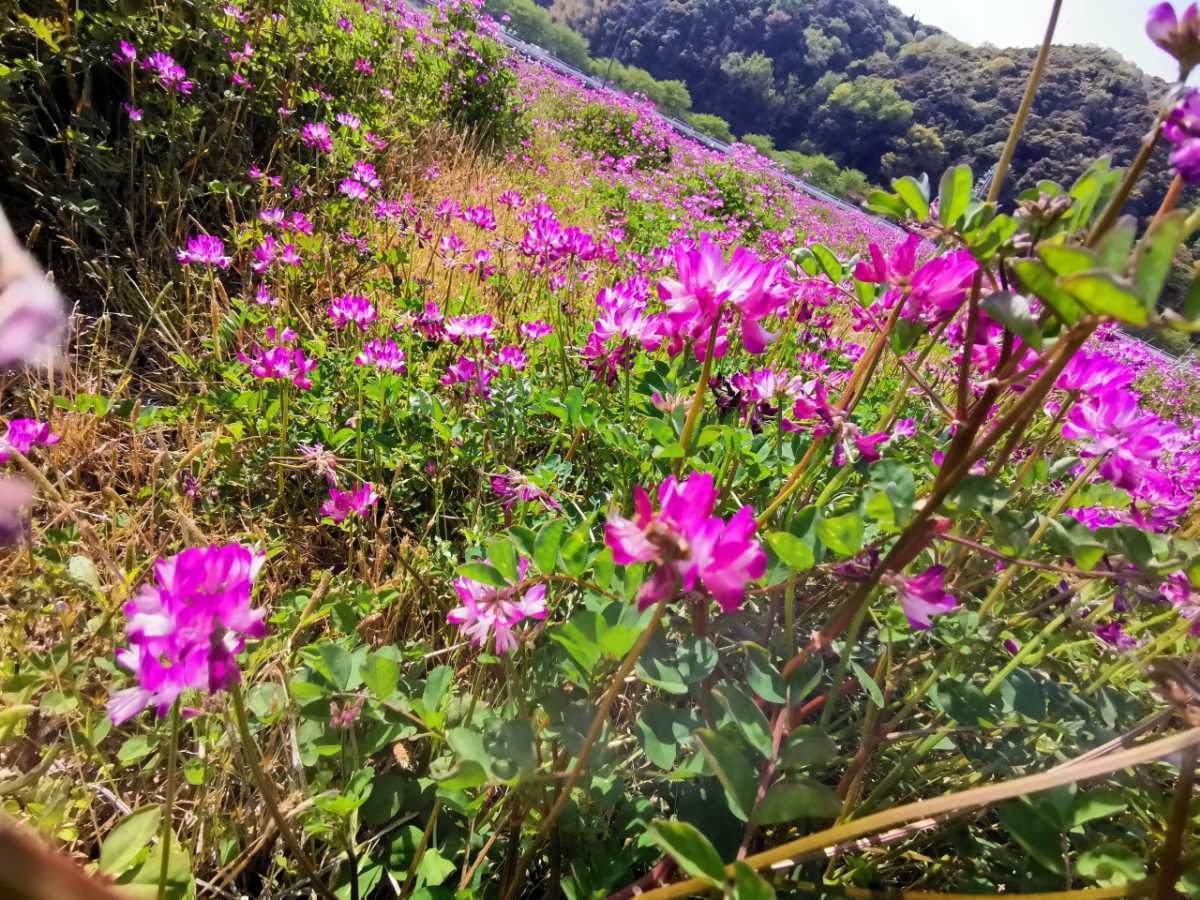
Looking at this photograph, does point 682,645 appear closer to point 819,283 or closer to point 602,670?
point 602,670

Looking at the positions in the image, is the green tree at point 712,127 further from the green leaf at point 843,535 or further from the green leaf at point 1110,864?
the green leaf at point 1110,864

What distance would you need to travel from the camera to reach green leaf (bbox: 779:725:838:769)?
696 mm

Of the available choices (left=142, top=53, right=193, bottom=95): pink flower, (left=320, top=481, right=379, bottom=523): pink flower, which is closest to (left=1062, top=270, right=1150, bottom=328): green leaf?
(left=320, top=481, right=379, bottom=523): pink flower

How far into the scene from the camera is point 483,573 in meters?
0.87

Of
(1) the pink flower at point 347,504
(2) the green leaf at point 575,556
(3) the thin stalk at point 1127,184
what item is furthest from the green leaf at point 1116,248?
(1) the pink flower at point 347,504

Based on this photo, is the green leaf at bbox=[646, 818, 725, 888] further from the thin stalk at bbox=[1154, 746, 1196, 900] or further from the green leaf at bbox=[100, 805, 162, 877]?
the green leaf at bbox=[100, 805, 162, 877]

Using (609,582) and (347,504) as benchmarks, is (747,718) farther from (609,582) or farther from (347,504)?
(347,504)

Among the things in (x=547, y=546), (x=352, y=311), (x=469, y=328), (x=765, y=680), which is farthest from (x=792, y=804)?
(x=352, y=311)

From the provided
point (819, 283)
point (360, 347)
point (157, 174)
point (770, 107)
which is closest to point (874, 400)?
point (819, 283)

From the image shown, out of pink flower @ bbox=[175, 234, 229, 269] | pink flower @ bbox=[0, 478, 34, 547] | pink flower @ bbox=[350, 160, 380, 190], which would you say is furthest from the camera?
pink flower @ bbox=[350, 160, 380, 190]

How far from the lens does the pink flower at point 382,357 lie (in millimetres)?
1754

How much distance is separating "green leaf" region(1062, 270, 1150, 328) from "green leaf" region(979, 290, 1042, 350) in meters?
0.05

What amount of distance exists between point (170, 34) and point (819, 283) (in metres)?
3.14

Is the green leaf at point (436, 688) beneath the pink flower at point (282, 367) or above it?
above
